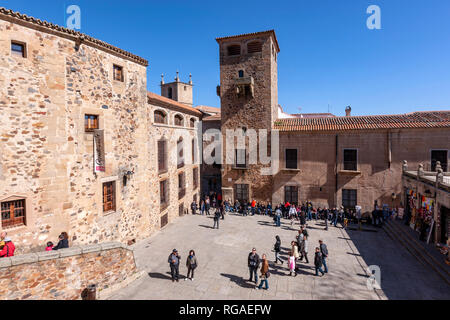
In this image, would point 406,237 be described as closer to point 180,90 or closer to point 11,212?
point 11,212

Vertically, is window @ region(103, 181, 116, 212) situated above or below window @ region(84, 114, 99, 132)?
below

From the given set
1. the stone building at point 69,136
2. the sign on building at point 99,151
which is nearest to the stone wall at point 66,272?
the stone building at point 69,136

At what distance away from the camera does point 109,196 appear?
13555 millimetres

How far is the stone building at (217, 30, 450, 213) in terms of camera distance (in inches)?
731

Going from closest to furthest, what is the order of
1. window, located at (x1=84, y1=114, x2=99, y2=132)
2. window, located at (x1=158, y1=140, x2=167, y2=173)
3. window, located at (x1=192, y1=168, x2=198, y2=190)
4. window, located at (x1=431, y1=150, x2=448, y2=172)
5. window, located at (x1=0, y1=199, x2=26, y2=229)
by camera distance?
window, located at (x1=0, y1=199, x2=26, y2=229)
window, located at (x1=84, y1=114, x2=99, y2=132)
window, located at (x1=158, y1=140, x2=167, y2=173)
window, located at (x1=431, y1=150, x2=448, y2=172)
window, located at (x1=192, y1=168, x2=198, y2=190)

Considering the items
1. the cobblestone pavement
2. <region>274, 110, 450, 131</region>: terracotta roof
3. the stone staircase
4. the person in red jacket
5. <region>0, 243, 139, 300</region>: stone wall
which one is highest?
<region>274, 110, 450, 131</region>: terracotta roof

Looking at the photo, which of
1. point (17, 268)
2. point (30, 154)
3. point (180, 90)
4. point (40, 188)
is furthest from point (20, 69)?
point (180, 90)

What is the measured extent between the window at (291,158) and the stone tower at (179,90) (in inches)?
1079

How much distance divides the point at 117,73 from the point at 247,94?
11353 millimetres

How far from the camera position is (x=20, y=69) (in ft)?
32.0

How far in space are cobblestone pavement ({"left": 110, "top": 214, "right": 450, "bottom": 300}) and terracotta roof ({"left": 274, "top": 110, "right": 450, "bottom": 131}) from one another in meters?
8.19

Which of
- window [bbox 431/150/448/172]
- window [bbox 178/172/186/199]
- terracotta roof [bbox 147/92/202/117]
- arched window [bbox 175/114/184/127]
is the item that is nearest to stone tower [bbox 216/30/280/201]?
terracotta roof [bbox 147/92/202/117]

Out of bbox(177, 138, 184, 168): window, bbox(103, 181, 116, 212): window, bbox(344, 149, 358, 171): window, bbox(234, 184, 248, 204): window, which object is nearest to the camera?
bbox(103, 181, 116, 212): window

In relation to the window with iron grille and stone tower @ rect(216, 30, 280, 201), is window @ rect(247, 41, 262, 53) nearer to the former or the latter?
stone tower @ rect(216, 30, 280, 201)
